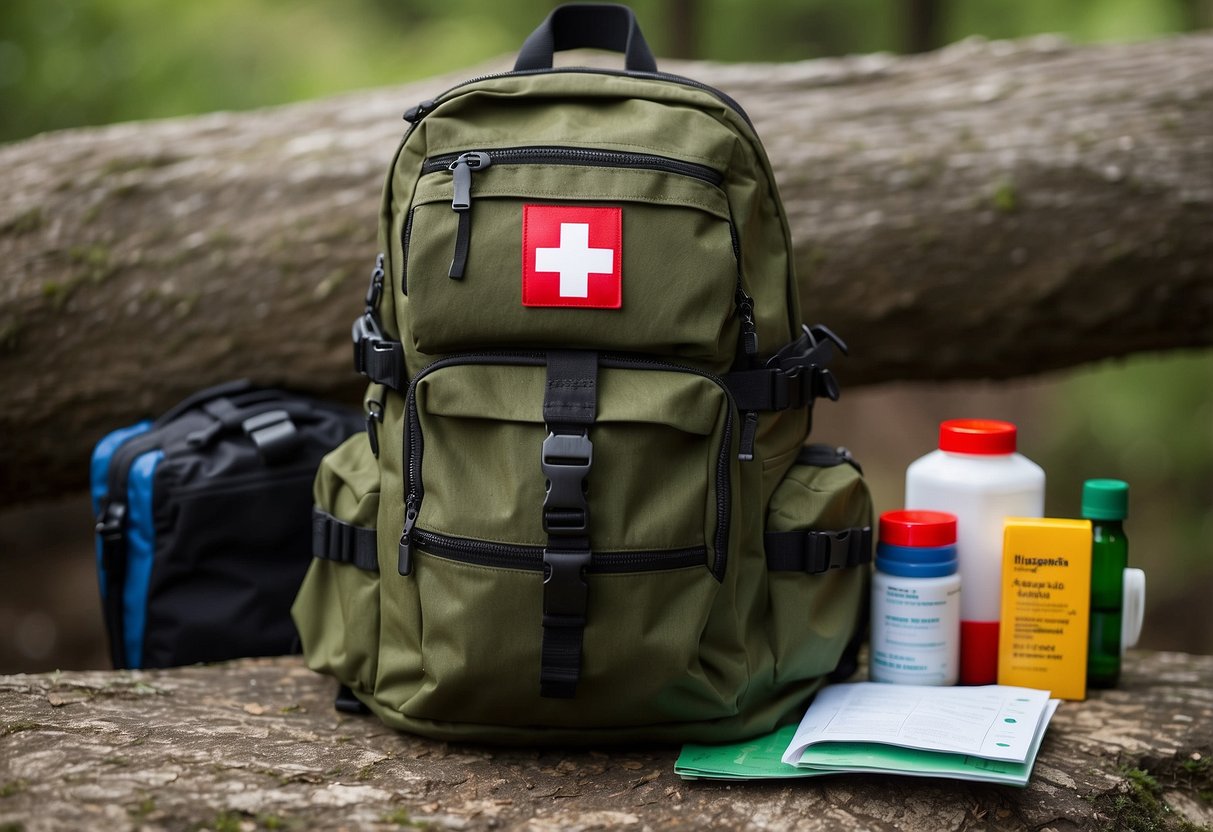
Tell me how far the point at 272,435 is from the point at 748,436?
3.41 ft

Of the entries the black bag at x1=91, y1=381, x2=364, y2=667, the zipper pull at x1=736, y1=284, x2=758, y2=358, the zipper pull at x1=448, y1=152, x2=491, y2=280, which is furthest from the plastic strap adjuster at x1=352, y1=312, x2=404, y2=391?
the zipper pull at x1=736, y1=284, x2=758, y2=358

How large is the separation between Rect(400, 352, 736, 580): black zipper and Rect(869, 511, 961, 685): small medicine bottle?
0.40 meters

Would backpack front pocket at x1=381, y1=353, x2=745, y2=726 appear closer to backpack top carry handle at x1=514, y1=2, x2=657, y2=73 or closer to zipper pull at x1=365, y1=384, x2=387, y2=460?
zipper pull at x1=365, y1=384, x2=387, y2=460

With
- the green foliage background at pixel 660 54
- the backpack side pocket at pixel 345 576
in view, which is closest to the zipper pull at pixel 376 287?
the backpack side pocket at pixel 345 576

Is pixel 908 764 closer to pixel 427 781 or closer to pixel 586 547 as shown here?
pixel 586 547

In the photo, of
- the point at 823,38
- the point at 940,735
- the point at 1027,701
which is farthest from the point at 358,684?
the point at 823,38

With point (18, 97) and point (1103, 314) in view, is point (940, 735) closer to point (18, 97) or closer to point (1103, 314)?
point (1103, 314)

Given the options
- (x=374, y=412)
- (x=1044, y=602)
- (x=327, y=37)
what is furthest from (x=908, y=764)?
(x=327, y=37)

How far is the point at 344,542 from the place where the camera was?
1.87 m

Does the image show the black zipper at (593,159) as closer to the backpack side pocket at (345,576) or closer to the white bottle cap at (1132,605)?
the backpack side pocket at (345,576)

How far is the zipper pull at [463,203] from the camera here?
1.62 metres

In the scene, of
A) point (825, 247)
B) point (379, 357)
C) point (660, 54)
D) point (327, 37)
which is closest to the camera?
point (379, 357)

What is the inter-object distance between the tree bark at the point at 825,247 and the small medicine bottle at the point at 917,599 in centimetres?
81

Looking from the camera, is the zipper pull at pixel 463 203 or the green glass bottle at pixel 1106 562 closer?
the zipper pull at pixel 463 203
